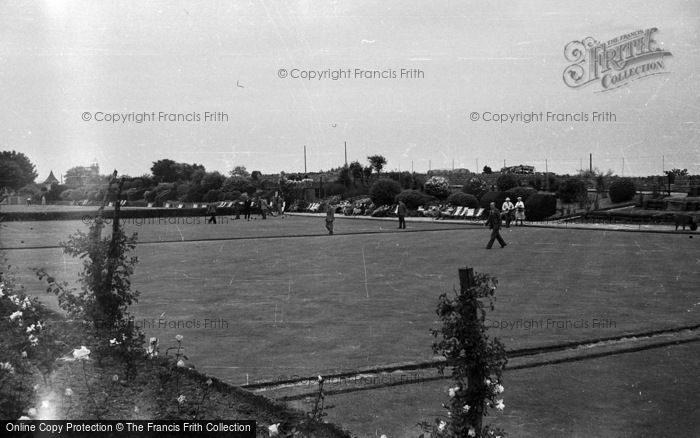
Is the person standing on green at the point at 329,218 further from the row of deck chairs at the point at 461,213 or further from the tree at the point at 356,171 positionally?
the tree at the point at 356,171

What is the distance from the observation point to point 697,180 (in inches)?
1751

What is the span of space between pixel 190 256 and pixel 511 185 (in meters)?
33.1

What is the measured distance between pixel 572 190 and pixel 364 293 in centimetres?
3502

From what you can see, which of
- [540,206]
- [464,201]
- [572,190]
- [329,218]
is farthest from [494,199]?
[329,218]

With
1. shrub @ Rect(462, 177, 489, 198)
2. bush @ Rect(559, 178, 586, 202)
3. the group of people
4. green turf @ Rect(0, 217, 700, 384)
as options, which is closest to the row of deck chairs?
the group of people

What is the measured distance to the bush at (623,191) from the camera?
141ft

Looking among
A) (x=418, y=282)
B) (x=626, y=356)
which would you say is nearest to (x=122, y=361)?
(x=626, y=356)

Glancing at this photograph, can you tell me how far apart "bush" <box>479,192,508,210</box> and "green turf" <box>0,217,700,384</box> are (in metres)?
16.9

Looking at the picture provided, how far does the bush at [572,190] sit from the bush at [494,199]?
5.97m

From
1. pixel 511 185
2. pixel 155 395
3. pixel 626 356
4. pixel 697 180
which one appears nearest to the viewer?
pixel 155 395

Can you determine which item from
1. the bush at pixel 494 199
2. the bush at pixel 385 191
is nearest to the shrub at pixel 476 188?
the bush at pixel 385 191

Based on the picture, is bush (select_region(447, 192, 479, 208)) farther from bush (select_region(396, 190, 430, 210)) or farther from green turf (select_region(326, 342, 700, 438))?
green turf (select_region(326, 342, 700, 438))

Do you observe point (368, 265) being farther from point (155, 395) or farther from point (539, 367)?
point (155, 395)

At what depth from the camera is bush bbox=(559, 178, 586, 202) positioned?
144 feet
